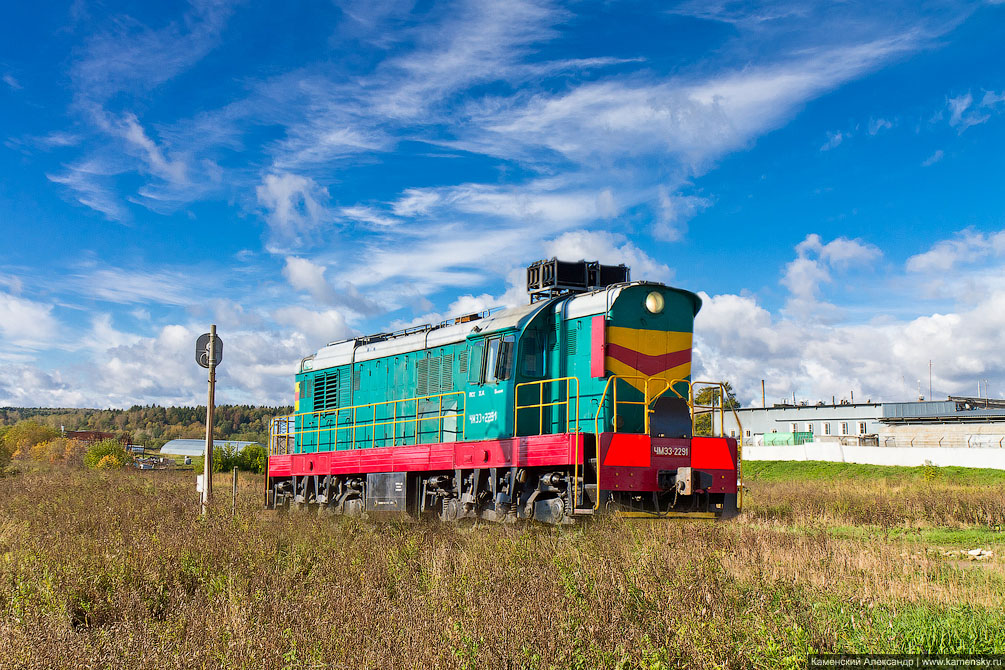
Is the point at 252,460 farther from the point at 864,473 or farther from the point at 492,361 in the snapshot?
the point at 492,361

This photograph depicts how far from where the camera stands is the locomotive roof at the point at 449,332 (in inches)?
522

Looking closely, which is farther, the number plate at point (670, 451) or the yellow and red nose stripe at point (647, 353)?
the yellow and red nose stripe at point (647, 353)

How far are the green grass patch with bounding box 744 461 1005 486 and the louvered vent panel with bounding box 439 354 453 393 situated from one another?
26.6m

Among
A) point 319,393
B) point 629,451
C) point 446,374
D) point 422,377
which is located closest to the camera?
point 629,451

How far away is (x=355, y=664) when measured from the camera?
19.4ft

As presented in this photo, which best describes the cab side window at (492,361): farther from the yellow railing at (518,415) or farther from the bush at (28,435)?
the bush at (28,435)

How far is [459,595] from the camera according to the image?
25.2ft

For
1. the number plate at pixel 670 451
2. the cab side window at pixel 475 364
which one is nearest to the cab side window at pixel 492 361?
the cab side window at pixel 475 364

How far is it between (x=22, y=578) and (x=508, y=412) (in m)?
7.08

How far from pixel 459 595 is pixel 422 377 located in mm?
8597

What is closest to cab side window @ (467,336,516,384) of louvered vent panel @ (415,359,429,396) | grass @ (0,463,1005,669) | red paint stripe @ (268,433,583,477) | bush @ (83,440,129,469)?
red paint stripe @ (268,433,583,477)

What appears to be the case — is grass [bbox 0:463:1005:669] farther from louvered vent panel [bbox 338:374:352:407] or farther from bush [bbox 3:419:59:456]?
bush [bbox 3:419:59:456]

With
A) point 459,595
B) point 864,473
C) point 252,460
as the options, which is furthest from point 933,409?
point 459,595

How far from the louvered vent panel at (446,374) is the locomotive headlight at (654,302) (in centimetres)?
401
